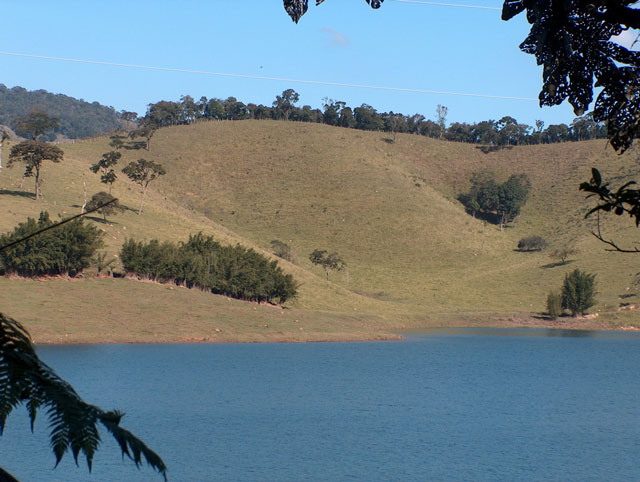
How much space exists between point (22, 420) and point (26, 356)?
28.5 meters

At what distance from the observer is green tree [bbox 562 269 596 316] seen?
84188 mm

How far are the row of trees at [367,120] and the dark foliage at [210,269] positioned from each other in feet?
346

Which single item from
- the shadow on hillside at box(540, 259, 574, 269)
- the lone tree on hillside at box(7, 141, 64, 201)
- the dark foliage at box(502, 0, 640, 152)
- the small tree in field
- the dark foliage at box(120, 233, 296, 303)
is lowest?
the dark foliage at box(120, 233, 296, 303)

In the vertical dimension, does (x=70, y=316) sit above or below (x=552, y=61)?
below

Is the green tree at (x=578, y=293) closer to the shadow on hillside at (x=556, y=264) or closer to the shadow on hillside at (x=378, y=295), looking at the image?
the shadow on hillside at (x=556, y=264)

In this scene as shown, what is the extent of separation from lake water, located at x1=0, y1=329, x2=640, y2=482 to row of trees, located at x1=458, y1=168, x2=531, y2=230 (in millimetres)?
72879

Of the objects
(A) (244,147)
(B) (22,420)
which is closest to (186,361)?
(B) (22,420)

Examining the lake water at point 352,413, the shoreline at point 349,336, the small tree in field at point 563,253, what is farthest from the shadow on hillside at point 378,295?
the lake water at point 352,413

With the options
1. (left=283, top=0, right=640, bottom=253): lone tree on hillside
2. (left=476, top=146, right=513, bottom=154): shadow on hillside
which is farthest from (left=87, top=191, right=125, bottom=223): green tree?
(left=476, top=146, right=513, bottom=154): shadow on hillside

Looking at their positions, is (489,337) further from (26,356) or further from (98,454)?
(26,356)

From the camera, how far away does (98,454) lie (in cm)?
2461

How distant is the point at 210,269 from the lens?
70.9 metres

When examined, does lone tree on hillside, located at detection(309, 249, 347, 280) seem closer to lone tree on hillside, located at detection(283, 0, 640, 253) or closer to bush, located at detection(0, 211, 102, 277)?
bush, located at detection(0, 211, 102, 277)

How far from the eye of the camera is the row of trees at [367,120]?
178 metres
